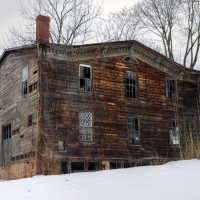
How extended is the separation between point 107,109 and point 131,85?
2.74 m

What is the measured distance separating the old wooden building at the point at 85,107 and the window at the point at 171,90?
74 millimetres

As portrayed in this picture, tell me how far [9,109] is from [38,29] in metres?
6.06

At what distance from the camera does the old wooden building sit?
20.1 metres

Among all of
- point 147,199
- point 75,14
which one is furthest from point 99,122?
point 75,14

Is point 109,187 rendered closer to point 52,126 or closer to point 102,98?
point 52,126

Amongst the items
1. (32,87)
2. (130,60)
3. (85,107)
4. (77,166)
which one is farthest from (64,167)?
(130,60)

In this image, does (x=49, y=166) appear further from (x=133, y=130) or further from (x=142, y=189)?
(x=142, y=189)

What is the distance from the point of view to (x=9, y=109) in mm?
23750

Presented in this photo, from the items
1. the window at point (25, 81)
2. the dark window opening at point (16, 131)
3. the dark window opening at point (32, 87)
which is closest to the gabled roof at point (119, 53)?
the window at point (25, 81)

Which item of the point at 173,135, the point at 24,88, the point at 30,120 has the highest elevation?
the point at 24,88

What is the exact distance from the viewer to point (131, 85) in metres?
23.6

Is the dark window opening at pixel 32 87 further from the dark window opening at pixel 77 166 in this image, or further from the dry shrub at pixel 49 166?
the dark window opening at pixel 77 166

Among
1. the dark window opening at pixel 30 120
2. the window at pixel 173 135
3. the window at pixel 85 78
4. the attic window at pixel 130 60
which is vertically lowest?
the window at pixel 173 135

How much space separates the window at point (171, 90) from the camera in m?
25.5
